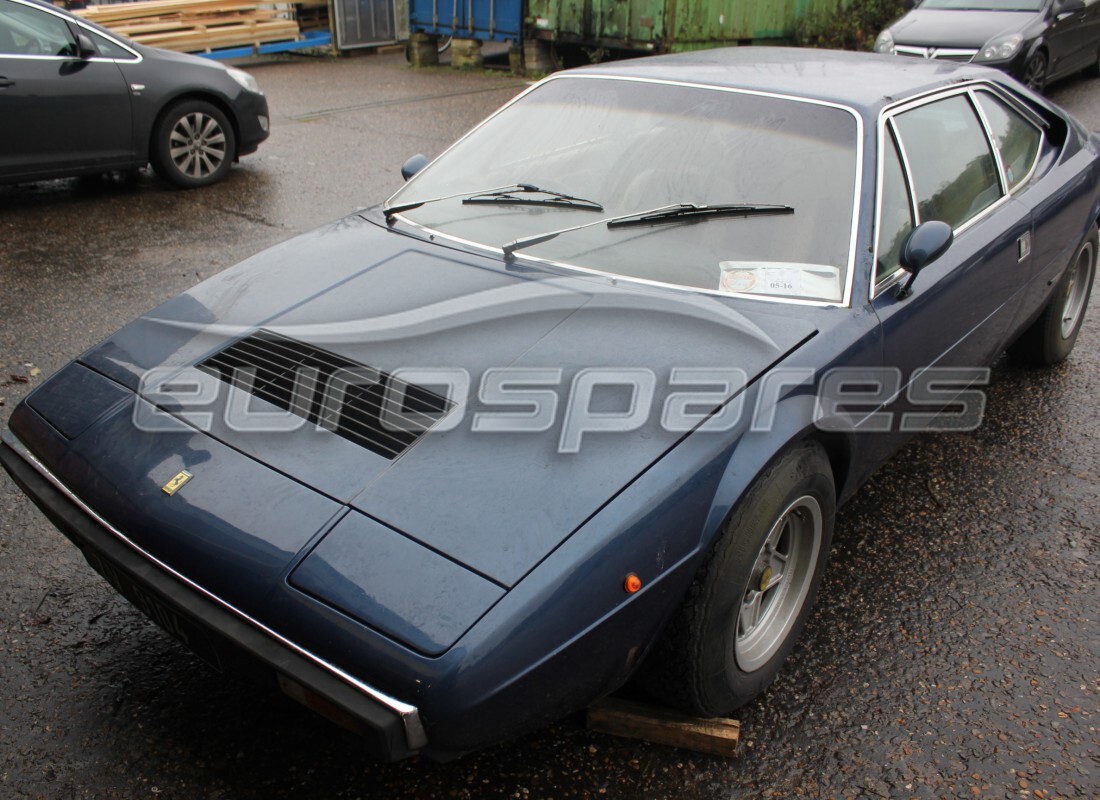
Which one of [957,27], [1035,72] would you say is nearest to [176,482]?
[957,27]

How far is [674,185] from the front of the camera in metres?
2.94

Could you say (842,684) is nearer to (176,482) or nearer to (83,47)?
(176,482)

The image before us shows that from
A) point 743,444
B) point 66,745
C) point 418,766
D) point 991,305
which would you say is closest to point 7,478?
point 66,745

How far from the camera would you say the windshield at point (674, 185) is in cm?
273

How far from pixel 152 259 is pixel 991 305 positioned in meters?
4.68

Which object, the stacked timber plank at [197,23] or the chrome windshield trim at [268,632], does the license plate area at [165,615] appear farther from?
the stacked timber plank at [197,23]

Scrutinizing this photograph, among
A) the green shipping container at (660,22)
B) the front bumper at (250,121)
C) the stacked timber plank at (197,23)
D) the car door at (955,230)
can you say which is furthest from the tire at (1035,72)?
the stacked timber plank at (197,23)

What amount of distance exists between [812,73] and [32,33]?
540cm

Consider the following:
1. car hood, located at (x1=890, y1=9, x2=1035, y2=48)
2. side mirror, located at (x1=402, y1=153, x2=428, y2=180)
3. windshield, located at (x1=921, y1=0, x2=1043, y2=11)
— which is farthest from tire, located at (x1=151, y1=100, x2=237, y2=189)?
windshield, located at (x1=921, y1=0, x2=1043, y2=11)

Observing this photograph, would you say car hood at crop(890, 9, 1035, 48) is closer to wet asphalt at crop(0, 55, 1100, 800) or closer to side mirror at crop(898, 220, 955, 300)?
wet asphalt at crop(0, 55, 1100, 800)

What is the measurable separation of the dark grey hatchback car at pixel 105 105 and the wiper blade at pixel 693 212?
4975mm

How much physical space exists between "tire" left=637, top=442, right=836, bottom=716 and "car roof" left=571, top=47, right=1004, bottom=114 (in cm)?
132

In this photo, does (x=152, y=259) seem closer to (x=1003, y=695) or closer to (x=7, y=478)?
(x=7, y=478)

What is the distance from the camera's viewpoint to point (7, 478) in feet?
11.0
